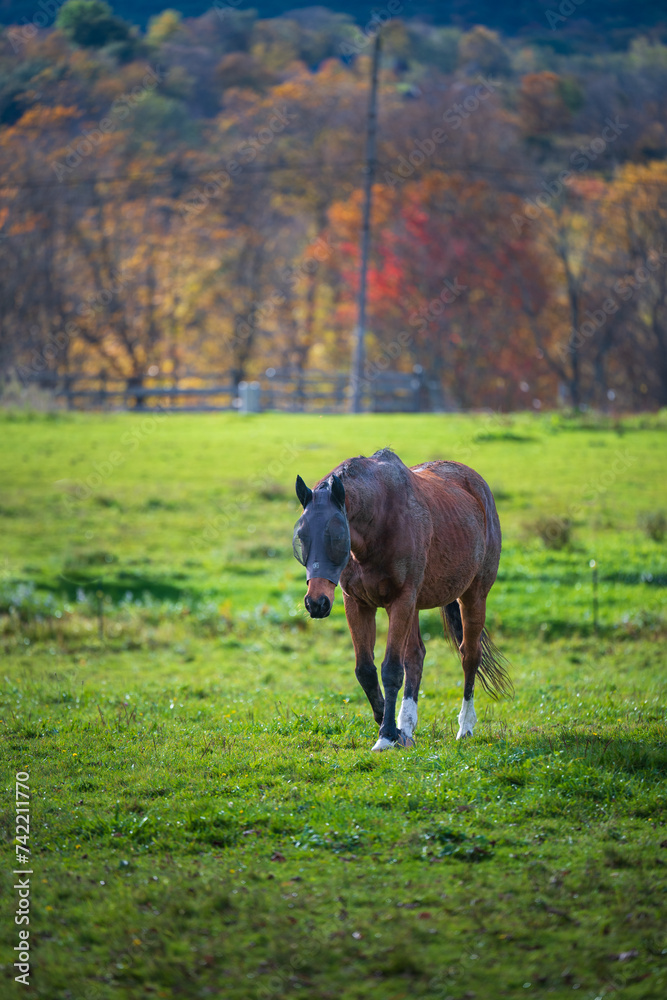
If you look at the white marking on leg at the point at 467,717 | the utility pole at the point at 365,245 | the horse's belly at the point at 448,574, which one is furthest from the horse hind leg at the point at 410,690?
the utility pole at the point at 365,245

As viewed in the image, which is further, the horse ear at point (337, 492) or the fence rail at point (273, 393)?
the fence rail at point (273, 393)

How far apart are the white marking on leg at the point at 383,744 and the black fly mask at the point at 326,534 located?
1.72m

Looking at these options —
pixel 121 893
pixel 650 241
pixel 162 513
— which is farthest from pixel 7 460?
pixel 650 241

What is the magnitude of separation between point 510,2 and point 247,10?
66.9 feet

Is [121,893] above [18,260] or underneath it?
underneath

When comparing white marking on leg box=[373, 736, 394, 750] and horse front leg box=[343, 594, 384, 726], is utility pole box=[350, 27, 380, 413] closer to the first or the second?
horse front leg box=[343, 594, 384, 726]

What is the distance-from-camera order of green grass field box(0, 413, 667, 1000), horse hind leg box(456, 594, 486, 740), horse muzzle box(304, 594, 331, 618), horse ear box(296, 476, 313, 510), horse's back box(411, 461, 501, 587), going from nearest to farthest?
1. green grass field box(0, 413, 667, 1000)
2. horse muzzle box(304, 594, 331, 618)
3. horse ear box(296, 476, 313, 510)
4. horse's back box(411, 461, 501, 587)
5. horse hind leg box(456, 594, 486, 740)

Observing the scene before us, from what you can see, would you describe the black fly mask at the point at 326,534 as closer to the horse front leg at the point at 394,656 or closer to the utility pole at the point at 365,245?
the horse front leg at the point at 394,656

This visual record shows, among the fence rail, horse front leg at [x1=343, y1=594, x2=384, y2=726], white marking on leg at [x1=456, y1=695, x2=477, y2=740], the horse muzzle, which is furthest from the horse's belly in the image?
the fence rail

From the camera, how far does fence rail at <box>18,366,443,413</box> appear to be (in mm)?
44656

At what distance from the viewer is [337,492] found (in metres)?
6.67

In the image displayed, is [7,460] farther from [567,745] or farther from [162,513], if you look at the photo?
[567,745]

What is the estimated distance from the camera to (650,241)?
4500 centimetres

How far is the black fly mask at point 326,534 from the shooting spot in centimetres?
659
